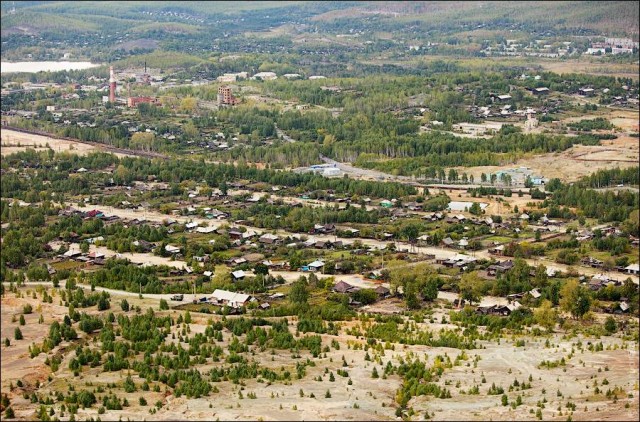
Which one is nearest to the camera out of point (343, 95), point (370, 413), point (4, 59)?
point (370, 413)

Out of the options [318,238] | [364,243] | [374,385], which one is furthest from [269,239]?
[374,385]

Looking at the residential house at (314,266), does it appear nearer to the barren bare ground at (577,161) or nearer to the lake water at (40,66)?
the barren bare ground at (577,161)

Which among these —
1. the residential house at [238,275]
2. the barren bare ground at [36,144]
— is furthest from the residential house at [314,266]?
the barren bare ground at [36,144]

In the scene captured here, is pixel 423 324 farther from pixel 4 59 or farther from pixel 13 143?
pixel 4 59

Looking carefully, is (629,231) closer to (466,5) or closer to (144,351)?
(144,351)

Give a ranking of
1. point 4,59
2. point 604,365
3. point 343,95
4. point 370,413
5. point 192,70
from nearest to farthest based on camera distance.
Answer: point 370,413
point 604,365
point 343,95
point 192,70
point 4,59

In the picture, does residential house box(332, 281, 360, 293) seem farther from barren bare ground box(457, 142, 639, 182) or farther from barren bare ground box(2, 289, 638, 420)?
barren bare ground box(457, 142, 639, 182)

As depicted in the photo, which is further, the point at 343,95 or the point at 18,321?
the point at 343,95

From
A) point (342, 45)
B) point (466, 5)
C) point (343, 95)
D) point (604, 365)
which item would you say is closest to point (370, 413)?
point (604, 365)
